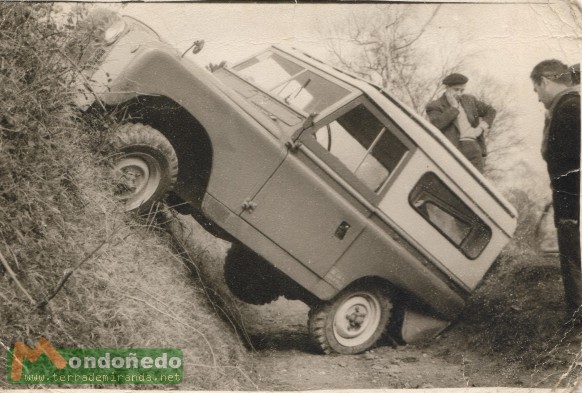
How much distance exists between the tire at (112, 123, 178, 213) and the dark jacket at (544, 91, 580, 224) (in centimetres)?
228

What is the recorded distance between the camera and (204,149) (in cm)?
329

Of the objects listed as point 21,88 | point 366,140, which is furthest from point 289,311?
point 21,88

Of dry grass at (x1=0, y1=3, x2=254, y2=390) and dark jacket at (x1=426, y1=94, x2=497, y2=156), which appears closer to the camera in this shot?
dry grass at (x1=0, y1=3, x2=254, y2=390)

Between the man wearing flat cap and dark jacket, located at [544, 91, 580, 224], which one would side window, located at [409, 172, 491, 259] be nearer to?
the man wearing flat cap

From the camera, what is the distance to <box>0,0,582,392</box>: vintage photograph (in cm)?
302

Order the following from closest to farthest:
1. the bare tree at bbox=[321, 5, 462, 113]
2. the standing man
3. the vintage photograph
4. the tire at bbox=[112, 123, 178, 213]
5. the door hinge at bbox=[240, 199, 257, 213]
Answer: the vintage photograph → the tire at bbox=[112, 123, 178, 213] → the door hinge at bbox=[240, 199, 257, 213] → the bare tree at bbox=[321, 5, 462, 113] → the standing man

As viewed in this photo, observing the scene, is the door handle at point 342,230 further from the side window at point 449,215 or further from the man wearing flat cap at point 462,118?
the man wearing flat cap at point 462,118

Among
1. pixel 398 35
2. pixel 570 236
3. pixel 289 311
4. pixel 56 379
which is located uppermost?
pixel 398 35

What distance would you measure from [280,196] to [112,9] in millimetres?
1426

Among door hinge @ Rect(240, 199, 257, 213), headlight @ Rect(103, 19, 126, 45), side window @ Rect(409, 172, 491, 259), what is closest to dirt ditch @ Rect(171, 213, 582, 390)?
side window @ Rect(409, 172, 491, 259)

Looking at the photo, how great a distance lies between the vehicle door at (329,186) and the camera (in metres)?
3.29

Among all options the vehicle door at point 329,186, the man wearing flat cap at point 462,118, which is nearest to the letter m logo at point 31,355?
the vehicle door at point 329,186

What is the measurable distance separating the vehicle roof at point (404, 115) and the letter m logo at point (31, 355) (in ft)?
6.82

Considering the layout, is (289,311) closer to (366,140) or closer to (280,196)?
(280,196)
